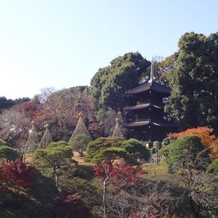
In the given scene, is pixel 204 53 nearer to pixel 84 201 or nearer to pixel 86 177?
pixel 86 177

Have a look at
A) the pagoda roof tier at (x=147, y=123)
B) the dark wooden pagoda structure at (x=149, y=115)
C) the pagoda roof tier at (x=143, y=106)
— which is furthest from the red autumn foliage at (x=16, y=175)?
the pagoda roof tier at (x=143, y=106)

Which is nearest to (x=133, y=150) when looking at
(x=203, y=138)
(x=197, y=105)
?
(x=203, y=138)

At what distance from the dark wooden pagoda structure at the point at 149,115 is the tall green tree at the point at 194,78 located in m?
3.60

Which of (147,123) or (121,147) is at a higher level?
(147,123)

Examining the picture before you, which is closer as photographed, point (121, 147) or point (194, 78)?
point (121, 147)

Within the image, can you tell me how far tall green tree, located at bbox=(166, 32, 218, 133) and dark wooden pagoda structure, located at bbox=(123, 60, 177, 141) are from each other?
3.60 m

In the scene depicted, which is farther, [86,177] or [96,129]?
[96,129]

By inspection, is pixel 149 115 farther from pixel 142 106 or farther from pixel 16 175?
pixel 16 175

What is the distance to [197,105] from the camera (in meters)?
28.6

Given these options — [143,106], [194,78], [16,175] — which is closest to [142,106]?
[143,106]

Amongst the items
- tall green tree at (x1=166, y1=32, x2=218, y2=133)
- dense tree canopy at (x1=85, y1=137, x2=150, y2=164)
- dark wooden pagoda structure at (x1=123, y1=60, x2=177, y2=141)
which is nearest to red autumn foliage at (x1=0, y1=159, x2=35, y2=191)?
dense tree canopy at (x1=85, y1=137, x2=150, y2=164)

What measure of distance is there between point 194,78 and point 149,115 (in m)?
7.42

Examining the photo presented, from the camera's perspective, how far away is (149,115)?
115 ft

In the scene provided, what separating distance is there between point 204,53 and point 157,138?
1028 centimetres
